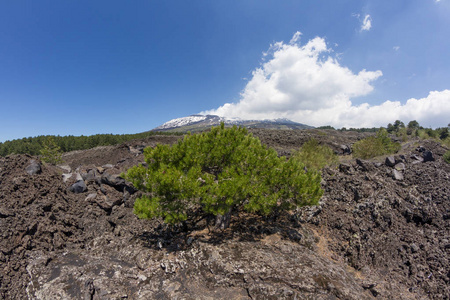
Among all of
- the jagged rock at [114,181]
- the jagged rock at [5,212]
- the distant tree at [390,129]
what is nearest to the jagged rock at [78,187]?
the jagged rock at [114,181]

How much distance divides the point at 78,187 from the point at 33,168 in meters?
3.05

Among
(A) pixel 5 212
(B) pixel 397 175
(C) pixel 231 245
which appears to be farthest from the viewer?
(B) pixel 397 175

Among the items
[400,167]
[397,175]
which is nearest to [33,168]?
[397,175]

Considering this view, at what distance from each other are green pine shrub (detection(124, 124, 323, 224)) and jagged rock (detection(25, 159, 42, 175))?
9955mm

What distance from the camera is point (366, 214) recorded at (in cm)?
1148

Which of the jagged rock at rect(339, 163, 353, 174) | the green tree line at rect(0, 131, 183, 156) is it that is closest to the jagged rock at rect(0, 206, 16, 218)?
the jagged rock at rect(339, 163, 353, 174)

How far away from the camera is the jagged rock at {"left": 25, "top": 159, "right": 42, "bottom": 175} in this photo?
13.0 metres

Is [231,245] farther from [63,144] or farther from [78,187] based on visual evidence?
[63,144]

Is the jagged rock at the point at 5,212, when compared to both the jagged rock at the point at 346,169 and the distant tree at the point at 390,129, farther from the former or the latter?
the distant tree at the point at 390,129

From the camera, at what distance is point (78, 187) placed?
45.6ft

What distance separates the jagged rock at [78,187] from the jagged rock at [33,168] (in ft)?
7.63

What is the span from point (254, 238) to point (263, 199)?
298 cm

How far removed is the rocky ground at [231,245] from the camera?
7.14m

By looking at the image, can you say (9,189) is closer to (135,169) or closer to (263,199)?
(135,169)
